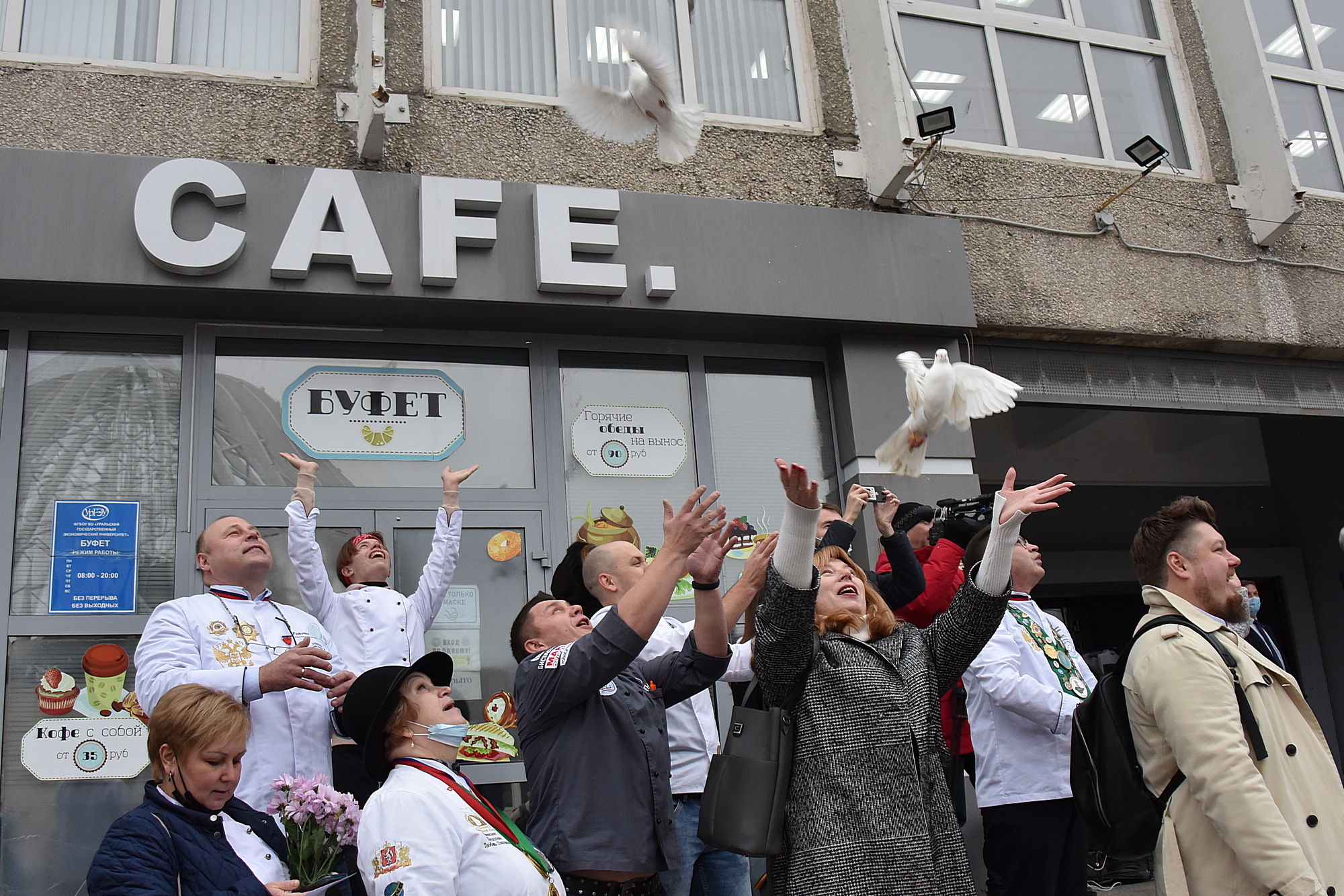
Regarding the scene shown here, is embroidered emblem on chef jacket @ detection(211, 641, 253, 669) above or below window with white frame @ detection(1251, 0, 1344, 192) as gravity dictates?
below

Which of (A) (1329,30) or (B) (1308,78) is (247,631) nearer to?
(B) (1308,78)

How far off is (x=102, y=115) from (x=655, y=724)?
5111 millimetres

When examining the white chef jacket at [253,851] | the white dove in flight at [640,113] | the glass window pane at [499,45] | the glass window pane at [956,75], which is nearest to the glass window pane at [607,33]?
the glass window pane at [499,45]

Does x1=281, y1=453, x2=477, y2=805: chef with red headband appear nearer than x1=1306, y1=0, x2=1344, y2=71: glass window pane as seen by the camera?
Yes

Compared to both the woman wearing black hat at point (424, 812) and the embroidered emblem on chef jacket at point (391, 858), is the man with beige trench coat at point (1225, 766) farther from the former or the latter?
Answer: the embroidered emblem on chef jacket at point (391, 858)

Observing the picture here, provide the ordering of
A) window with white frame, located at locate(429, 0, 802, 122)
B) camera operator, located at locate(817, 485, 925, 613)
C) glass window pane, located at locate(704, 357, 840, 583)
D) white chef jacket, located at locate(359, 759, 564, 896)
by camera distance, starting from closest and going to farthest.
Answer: white chef jacket, located at locate(359, 759, 564, 896)
camera operator, located at locate(817, 485, 925, 613)
glass window pane, located at locate(704, 357, 840, 583)
window with white frame, located at locate(429, 0, 802, 122)

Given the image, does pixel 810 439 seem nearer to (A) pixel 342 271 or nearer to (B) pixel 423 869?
(A) pixel 342 271

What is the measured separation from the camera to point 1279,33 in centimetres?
952

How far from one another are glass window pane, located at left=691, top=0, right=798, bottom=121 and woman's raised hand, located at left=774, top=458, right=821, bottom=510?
17.1 ft

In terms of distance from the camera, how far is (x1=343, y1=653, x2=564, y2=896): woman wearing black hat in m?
2.70

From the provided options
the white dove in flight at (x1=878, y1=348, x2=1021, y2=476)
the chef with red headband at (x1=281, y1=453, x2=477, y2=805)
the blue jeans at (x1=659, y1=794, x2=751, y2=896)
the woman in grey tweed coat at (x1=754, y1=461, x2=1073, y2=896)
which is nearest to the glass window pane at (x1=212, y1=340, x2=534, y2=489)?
the chef with red headband at (x1=281, y1=453, x2=477, y2=805)

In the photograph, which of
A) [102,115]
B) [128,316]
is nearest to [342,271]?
[128,316]

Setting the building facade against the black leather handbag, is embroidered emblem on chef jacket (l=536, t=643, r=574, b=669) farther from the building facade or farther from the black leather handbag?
the building facade

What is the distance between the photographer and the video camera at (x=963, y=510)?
5.08m
